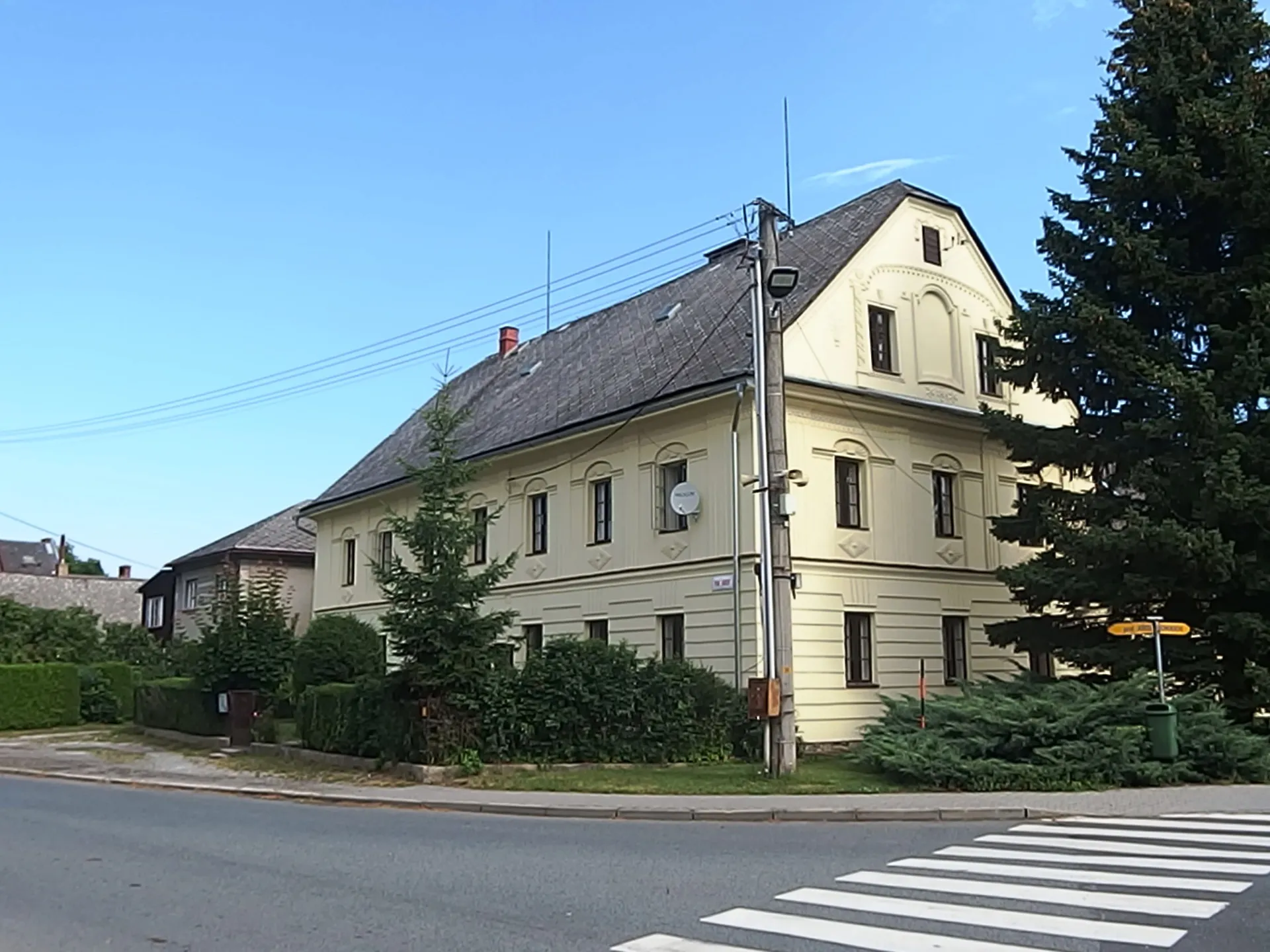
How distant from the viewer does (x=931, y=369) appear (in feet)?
88.7

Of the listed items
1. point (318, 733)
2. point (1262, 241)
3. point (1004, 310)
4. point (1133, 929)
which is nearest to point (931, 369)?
point (1004, 310)

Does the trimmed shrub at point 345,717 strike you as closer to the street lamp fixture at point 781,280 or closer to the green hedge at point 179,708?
the green hedge at point 179,708

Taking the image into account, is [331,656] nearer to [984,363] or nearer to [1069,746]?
[984,363]

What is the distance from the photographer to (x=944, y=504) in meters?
27.0

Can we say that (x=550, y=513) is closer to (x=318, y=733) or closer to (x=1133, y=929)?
(x=318, y=733)

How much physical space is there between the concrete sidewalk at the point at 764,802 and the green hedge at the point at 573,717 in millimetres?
1339

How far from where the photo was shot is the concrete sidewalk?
14.2 metres

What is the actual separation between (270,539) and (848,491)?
101 feet

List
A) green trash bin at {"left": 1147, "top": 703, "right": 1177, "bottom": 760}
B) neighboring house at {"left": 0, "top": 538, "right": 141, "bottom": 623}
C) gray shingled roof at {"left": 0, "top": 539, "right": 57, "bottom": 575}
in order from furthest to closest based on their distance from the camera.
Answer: gray shingled roof at {"left": 0, "top": 539, "right": 57, "bottom": 575} → neighboring house at {"left": 0, "top": 538, "right": 141, "bottom": 623} → green trash bin at {"left": 1147, "top": 703, "right": 1177, "bottom": 760}

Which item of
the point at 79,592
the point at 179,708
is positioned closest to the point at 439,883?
the point at 179,708

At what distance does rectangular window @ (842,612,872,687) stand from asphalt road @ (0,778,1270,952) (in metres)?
10.8

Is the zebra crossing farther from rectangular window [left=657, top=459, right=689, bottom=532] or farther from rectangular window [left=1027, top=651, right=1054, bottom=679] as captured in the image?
rectangular window [left=1027, top=651, right=1054, bottom=679]

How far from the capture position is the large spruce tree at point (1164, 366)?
19094mm

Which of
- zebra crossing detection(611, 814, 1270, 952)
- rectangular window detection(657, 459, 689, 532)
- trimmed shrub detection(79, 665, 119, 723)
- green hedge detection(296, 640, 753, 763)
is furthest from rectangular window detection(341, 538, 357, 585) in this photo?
zebra crossing detection(611, 814, 1270, 952)
